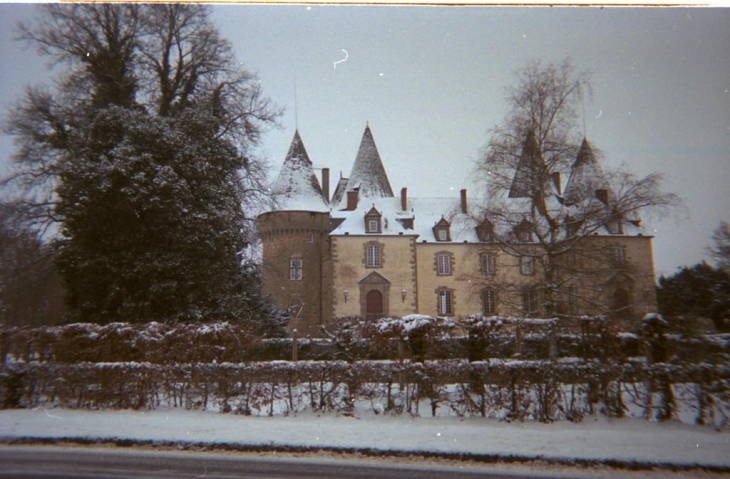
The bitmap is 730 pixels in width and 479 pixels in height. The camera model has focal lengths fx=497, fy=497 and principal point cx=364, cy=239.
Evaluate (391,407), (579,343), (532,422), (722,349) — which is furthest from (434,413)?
(722,349)

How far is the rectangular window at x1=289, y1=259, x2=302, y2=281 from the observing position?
15512 millimetres

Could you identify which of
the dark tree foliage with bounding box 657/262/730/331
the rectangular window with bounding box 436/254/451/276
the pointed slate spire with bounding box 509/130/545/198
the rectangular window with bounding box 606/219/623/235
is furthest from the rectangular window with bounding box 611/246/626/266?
the rectangular window with bounding box 436/254/451/276

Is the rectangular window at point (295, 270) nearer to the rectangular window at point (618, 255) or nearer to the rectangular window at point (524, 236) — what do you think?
the rectangular window at point (524, 236)

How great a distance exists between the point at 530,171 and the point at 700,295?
3.97m

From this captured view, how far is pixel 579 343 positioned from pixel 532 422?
131 centimetres

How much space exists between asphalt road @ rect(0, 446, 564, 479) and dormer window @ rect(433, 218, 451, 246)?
23.8 feet

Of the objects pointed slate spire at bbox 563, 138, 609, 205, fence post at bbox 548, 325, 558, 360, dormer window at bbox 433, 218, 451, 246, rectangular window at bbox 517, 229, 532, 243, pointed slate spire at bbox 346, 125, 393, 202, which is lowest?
fence post at bbox 548, 325, 558, 360

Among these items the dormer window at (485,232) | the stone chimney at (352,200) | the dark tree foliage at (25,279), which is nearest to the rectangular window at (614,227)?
the dormer window at (485,232)

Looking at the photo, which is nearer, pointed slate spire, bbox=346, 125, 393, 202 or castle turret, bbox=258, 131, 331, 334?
pointed slate spire, bbox=346, 125, 393, 202

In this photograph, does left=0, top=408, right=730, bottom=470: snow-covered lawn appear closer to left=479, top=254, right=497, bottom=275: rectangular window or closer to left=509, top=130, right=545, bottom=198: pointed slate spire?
left=479, top=254, right=497, bottom=275: rectangular window

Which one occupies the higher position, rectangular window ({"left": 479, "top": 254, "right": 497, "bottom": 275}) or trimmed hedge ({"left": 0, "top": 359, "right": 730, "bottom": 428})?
rectangular window ({"left": 479, "top": 254, "right": 497, "bottom": 275})

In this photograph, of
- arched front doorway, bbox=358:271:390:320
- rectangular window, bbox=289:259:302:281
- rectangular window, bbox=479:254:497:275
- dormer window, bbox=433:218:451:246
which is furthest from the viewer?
rectangular window, bbox=289:259:302:281

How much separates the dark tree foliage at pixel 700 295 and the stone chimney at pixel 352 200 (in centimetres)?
958

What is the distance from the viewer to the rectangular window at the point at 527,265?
9523 millimetres
